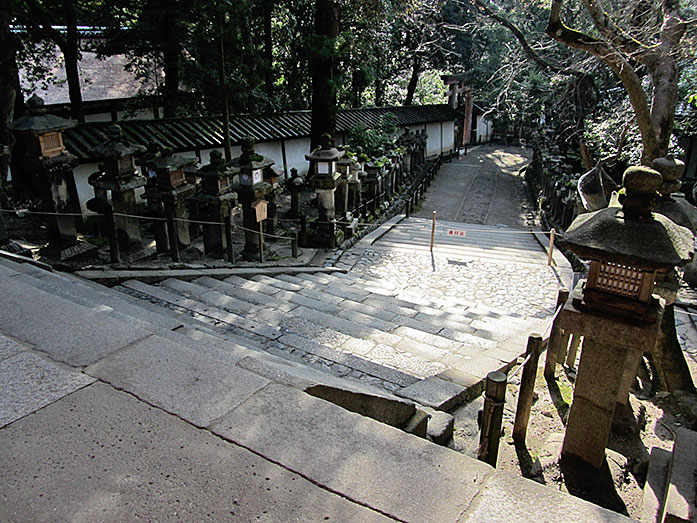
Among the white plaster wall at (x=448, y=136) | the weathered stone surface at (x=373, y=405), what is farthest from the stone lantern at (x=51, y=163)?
the white plaster wall at (x=448, y=136)

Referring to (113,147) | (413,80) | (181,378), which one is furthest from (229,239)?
(413,80)

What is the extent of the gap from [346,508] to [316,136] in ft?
48.1

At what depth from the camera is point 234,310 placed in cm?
630

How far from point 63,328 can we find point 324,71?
13.3 metres

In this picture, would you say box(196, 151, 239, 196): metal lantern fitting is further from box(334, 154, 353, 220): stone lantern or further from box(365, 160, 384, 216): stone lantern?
box(365, 160, 384, 216): stone lantern

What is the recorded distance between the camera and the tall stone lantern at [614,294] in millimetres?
3156

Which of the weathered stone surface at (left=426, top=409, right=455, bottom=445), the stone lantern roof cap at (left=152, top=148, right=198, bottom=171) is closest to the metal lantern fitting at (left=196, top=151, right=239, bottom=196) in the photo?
the stone lantern roof cap at (left=152, top=148, right=198, bottom=171)

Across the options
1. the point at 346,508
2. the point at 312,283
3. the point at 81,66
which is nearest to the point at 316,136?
the point at 312,283

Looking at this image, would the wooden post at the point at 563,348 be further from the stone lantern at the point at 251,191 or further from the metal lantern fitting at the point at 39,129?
the metal lantern fitting at the point at 39,129

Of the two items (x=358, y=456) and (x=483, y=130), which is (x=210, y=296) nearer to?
(x=358, y=456)

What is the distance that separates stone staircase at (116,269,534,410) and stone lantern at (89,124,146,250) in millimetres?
2033

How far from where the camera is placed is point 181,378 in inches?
123

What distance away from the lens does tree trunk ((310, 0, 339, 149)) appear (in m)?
13.9

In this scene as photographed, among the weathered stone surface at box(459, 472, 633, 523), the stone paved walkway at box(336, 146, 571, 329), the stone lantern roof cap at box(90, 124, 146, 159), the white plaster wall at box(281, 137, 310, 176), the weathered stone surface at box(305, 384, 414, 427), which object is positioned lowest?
the stone paved walkway at box(336, 146, 571, 329)
